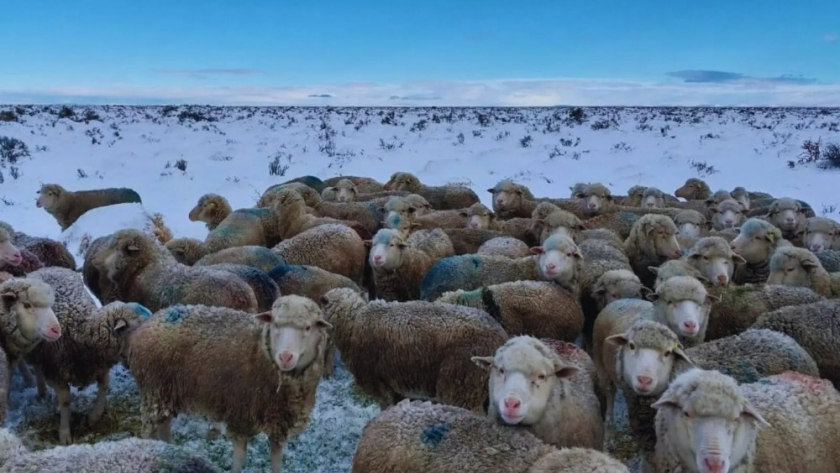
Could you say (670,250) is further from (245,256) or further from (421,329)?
(245,256)

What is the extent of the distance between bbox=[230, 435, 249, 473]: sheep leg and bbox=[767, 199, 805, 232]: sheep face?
289 inches

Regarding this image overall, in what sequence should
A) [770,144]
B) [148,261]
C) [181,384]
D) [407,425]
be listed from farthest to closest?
1. [770,144]
2. [148,261]
3. [181,384]
4. [407,425]

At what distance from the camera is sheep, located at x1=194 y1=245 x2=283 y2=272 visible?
712 centimetres

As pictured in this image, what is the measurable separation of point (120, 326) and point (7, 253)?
2.04 meters

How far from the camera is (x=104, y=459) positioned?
313 centimetres

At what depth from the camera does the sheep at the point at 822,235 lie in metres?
7.81

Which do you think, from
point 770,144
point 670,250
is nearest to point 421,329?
point 670,250

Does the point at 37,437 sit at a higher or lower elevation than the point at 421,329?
lower

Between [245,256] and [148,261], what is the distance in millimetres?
1039

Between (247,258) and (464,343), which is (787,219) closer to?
(464,343)

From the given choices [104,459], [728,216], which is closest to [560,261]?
[104,459]

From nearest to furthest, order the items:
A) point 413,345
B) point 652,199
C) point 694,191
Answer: point 413,345, point 652,199, point 694,191

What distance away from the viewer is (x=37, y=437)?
5.04 m

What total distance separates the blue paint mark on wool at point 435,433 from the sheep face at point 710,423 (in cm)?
112
